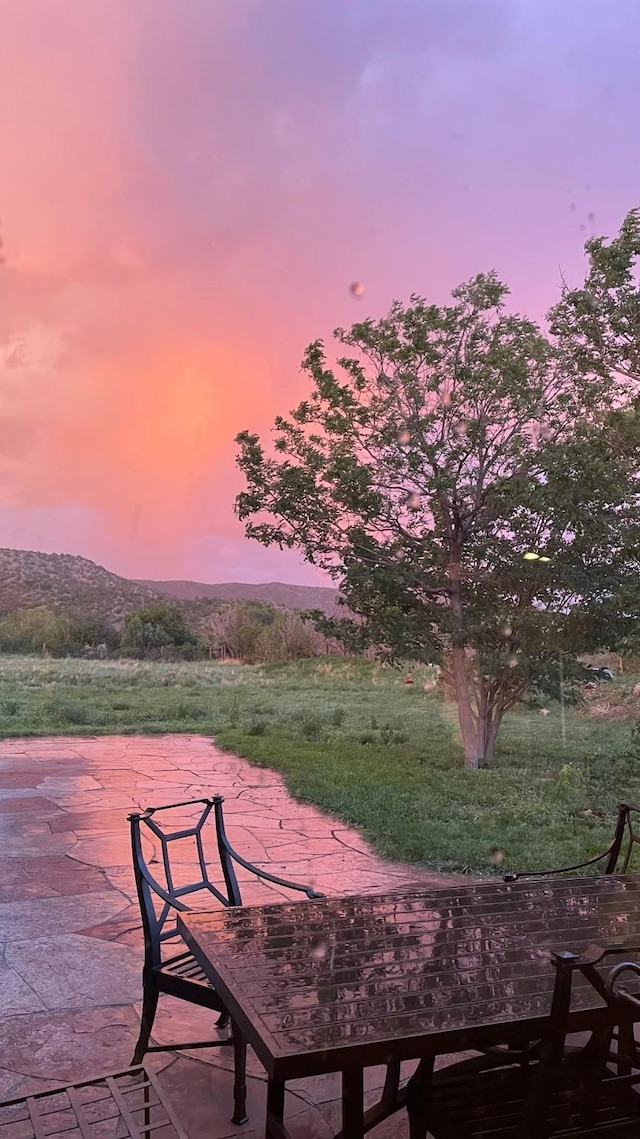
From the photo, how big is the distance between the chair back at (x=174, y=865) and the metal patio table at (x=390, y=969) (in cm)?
30

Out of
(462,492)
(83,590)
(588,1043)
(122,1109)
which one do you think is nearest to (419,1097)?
(588,1043)

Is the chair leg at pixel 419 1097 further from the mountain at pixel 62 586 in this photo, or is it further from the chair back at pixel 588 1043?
the mountain at pixel 62 586

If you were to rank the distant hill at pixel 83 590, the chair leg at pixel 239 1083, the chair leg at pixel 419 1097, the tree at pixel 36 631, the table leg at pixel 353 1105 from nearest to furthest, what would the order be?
the table leg at pixel 353 1105 → the chair leg at pixel 419 1097 → the chair leg at pixel 239 1083 → the distant hill at pixel 83 590 → the tree at pixel 36 631

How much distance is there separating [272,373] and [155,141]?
1.92 metres

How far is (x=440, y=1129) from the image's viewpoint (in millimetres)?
1304

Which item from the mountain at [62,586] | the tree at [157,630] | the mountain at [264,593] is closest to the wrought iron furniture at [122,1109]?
the mountain at [264,593]

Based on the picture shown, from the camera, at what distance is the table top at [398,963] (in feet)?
3.71

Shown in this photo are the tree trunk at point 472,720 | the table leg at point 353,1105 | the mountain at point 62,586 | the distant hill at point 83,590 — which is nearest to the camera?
the table leg at point 353,1105

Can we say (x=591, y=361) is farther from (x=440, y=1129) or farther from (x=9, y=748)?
(x=9, y=748)

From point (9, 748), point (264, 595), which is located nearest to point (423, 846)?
point (264, 595)

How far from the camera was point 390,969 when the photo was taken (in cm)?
136

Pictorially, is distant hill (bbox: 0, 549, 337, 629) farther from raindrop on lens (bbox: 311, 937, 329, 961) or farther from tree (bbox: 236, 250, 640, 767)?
raindrop on lens (bbox: 311, 937, 329, 961)

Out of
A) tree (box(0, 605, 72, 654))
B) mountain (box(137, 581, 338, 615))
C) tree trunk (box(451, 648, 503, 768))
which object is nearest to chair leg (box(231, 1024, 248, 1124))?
tree trunk (box(451, 648, 503, 768))

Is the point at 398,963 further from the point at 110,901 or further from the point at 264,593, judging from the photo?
the point at 264,593
